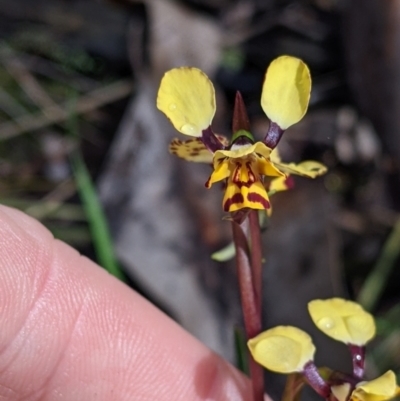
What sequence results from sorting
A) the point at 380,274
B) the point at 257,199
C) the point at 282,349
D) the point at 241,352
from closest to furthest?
1. the point at 257,199
2. the point at 282,349
3. the point at 241,352
4. the point at 380,274

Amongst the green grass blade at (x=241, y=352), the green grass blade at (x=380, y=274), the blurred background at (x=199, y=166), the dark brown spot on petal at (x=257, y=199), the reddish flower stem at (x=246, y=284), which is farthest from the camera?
the green grass blade at (x=380, y=274)

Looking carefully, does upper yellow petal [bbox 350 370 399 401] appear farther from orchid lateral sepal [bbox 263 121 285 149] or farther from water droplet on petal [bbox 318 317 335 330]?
orchid lateral sepal [bbox 263 121 285 149]

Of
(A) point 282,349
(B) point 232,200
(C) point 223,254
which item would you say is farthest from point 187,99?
(A) point 282,349

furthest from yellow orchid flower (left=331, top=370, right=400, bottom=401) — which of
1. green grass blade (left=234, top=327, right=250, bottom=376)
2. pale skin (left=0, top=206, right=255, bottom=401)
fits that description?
pale skin (left=0, top=206, right=255, bottom=401)

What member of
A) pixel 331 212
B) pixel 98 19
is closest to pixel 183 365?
pixel 331 212

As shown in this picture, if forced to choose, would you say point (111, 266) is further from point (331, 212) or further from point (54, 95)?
point (54, 95)

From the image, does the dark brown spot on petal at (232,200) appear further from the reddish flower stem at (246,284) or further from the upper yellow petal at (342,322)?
the upper yellow petal at (342,322)

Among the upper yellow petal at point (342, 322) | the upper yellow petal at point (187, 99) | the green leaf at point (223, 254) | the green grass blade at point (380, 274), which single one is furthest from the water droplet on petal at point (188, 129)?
the green grass blade at point (380, 274)

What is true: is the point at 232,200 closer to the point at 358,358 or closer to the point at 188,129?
the point at 188,129
